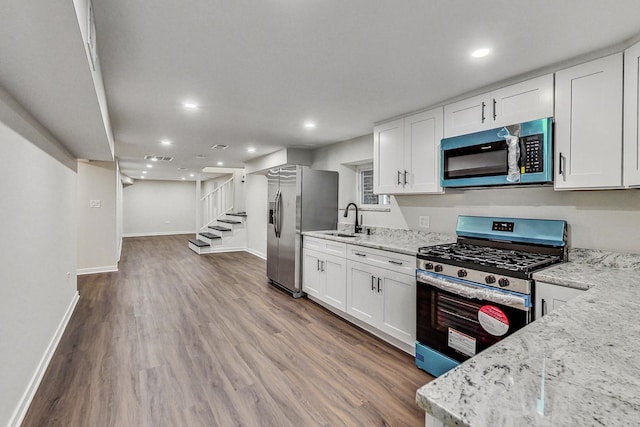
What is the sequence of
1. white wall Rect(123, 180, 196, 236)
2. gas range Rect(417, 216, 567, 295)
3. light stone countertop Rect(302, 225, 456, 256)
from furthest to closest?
white wall Rect(123, 180, 196, 236) < light stone countertop Rect(302, 225, 456, 256) < gas range Rect(417, 216, 567, 295)

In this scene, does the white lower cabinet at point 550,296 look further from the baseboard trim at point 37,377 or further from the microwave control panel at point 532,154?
the baseboard trim at point 37,377

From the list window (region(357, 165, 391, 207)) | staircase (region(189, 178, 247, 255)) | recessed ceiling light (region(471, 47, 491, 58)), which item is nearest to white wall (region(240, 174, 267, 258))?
staircase (region(189, 178, 247, 255))

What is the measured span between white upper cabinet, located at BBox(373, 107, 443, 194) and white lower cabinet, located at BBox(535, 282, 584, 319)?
49.9 inches

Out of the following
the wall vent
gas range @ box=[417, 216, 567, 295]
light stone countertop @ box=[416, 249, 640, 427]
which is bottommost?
light stone countertop @ box=[416, 249, 640, 427]

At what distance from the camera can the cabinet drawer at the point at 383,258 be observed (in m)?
2.60

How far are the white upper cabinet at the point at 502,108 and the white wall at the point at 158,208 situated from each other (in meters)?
11.5

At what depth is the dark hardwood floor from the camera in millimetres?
1897

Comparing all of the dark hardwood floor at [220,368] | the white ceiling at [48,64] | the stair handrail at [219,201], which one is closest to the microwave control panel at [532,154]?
the dark hardwood floor at [220,368]

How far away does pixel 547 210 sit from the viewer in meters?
2.33

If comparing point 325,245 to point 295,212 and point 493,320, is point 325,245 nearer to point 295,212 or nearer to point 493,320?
point 295,212

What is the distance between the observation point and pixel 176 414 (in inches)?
74.6

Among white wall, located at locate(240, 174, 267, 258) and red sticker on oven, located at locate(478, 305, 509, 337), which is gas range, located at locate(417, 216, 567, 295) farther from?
white wall, located at locate(240, 174, 267, 258)

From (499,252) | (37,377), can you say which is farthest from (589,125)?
(37,377)

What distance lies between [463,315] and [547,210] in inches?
42.5
